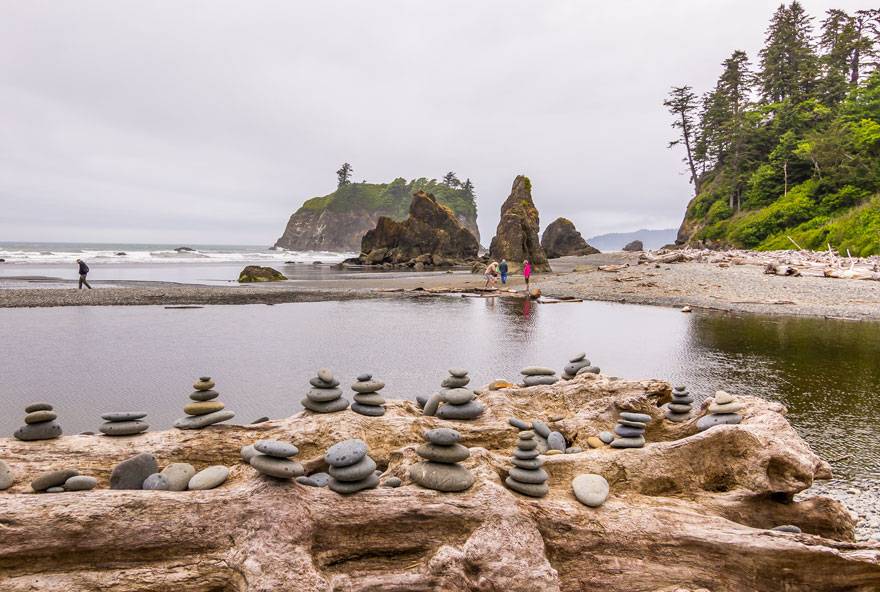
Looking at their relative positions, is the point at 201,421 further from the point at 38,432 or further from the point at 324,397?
the point at 38,432

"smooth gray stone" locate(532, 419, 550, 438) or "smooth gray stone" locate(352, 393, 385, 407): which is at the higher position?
"smooth gray stone" locate(352, 393, 385, 407)

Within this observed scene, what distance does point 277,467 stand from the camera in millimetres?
4117

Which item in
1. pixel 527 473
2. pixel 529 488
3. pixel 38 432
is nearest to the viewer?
pixel 529 488

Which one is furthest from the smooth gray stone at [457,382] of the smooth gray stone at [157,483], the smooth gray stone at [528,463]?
the smooth gray stone at [157,483]

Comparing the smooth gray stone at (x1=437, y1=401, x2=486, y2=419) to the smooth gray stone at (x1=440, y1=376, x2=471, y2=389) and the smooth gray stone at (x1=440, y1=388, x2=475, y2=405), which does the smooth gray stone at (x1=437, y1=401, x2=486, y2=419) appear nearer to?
the smooth gray stone at (x1=440, y1=388, x2=475, y2=405)

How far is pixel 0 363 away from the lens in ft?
39.8

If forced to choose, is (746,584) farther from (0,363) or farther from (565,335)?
(0,363)

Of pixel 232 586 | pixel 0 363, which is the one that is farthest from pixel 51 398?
pixel 232 586

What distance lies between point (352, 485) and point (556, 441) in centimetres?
292

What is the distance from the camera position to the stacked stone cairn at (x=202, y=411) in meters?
5.63

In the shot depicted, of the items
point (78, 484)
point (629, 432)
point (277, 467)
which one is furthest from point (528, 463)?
point (78, 484)

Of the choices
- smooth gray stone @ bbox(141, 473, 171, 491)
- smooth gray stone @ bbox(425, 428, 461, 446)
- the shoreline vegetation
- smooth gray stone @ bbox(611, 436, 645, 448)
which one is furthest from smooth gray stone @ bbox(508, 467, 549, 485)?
the shoreline vegetation

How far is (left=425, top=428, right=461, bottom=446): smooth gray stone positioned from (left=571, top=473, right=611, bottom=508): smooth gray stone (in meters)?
1.28

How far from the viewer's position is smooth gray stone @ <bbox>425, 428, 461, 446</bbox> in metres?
4.66
